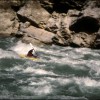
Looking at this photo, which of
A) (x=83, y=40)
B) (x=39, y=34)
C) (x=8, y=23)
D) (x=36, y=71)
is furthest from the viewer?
(x=8, y=23)

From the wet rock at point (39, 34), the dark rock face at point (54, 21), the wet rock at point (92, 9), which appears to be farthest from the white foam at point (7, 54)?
the wet rock at point (92, 9)

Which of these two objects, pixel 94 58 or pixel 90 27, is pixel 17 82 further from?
pixel 90 27

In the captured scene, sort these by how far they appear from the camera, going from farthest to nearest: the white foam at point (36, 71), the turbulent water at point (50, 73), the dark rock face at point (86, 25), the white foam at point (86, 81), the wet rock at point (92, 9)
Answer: the dark rock face at point (86, 25) < the wet rock at point (92, 9) < the white foam at point (36, 71) < the white foam at point (86, 81) < the turbulent water at point (50, 73)

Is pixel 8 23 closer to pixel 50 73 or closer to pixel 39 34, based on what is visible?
pixel 39 34

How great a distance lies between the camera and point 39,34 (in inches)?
848

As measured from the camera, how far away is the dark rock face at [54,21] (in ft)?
69.0

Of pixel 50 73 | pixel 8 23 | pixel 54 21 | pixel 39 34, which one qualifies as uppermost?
pixel 54 21

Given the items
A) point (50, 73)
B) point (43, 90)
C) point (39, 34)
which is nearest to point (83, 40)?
point (39, 34)

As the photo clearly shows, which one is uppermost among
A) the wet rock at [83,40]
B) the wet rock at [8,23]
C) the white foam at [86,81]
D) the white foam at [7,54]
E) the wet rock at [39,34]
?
the wet rock at [8,23]

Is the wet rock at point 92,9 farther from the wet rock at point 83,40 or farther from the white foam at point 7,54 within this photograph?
the white foam at point 7,54

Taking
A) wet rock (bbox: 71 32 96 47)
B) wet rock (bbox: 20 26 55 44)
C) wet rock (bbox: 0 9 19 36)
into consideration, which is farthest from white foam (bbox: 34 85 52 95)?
wet rock (bbox: 0 9 19 36)

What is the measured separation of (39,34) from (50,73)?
6.57m

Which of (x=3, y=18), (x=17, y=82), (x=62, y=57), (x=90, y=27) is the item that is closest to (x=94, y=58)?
(x=62, y=57)

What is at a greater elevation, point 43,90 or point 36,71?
point 36,71
